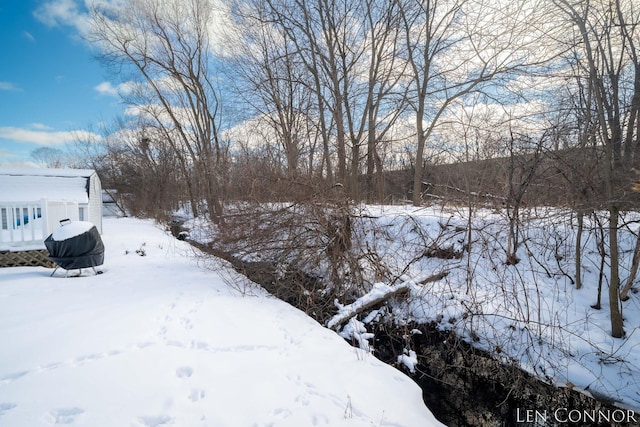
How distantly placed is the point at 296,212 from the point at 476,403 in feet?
14.4

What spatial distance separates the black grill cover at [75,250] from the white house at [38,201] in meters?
1.28

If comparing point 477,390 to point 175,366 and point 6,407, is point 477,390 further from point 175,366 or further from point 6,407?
point 6,407

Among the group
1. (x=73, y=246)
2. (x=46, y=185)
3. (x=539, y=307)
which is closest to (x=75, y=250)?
(x=73, y=246)

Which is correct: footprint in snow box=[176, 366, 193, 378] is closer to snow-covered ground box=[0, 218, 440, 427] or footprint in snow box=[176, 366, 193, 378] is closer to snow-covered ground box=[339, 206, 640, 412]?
snow-covered ground box=[0, 218, 440, 427]

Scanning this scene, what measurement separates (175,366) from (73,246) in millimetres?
4062

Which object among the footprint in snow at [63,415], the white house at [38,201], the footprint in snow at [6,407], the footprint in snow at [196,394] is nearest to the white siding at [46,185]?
the white house at [38,201]

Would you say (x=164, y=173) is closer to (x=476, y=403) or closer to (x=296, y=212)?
(x=296, y=212)

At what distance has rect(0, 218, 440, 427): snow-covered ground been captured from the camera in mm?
2170

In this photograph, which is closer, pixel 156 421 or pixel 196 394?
pixel 156 421

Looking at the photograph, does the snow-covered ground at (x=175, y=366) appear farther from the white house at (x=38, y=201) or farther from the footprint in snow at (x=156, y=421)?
the white house at (x=38, y=201)

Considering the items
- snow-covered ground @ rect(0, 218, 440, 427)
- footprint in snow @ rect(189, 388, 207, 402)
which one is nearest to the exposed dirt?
snow-covered ground @ rect(0, 218, 440, 427)

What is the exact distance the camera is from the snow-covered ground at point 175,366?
2.17 metres

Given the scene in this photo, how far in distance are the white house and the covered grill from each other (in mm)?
1270

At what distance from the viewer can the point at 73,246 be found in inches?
207
